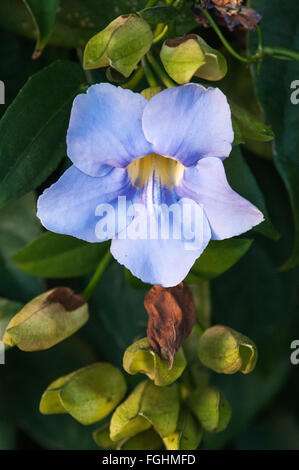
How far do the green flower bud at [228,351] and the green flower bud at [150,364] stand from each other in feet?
0.09

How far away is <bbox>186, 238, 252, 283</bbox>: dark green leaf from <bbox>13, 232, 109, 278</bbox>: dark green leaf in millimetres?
100

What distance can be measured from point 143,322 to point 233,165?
0.26m

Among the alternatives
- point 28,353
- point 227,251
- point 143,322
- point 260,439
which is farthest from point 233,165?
point 260,439

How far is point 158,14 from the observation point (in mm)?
464

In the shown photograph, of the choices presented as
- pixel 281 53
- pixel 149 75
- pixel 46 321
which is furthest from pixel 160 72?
pixel 46 321

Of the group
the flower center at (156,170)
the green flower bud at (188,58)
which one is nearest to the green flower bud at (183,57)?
the green flower bud at (188,58)

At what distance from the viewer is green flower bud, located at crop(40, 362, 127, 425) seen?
1.76ft

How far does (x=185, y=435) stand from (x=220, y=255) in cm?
16

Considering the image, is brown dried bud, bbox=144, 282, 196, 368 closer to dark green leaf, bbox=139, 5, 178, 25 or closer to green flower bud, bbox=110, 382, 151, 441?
green flower bud, bbox=110, 382, 151, 441

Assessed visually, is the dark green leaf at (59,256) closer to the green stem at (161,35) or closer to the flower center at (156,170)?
the flower center at (156,170)

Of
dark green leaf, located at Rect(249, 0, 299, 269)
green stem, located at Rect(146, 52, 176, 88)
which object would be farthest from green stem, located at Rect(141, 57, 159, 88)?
dark green leaf, located at Rect(249, 0, 299, 269)

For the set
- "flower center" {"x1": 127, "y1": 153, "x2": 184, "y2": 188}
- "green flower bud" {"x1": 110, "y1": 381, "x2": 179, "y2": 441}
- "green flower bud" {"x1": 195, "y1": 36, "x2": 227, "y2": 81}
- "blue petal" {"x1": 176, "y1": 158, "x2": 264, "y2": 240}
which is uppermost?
"green flower bud" {"x1": 195, "y1": 36, "x2": 227, "y2": 81}

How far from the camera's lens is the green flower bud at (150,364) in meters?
0.50
